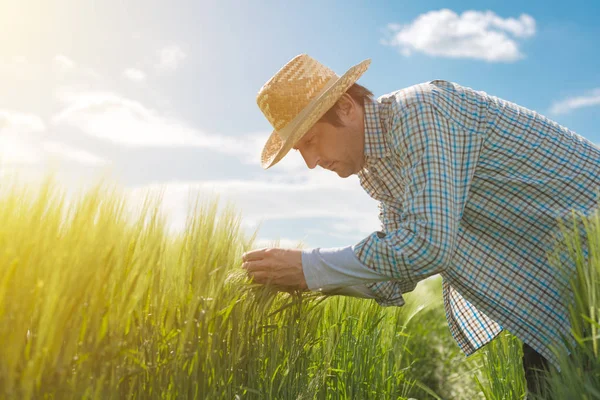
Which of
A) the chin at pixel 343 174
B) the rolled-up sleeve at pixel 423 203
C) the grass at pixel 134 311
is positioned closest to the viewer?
the grass at pixel 134 311

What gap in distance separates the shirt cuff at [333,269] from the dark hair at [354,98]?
1.70 ft

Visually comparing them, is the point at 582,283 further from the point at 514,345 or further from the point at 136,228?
the point at 514,345

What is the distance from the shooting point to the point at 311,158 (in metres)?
2.22

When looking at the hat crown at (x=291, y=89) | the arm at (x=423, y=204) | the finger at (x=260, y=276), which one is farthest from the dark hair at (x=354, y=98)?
the finger at (x=260, y=276)

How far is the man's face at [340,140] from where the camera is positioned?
2156 mm

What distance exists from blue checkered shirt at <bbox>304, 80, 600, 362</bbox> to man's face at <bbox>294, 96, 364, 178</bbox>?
0.04 m

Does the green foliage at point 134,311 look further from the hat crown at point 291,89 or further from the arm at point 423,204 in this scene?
the hat crown at point 291,89

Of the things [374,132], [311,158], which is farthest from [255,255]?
[374,132]

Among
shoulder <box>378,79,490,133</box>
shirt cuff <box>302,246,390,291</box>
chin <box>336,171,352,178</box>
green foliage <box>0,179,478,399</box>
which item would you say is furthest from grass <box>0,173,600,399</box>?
shoulder <box>378,79,490,133</box>

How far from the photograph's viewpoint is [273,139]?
8.54 feet

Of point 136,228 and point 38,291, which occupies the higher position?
point 136,228

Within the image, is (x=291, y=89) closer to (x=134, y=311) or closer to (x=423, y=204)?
(x=423, y=204)

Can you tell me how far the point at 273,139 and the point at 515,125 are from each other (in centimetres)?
103

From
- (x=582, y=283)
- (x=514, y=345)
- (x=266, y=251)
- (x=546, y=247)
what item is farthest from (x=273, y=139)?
(x=514, y=345)
